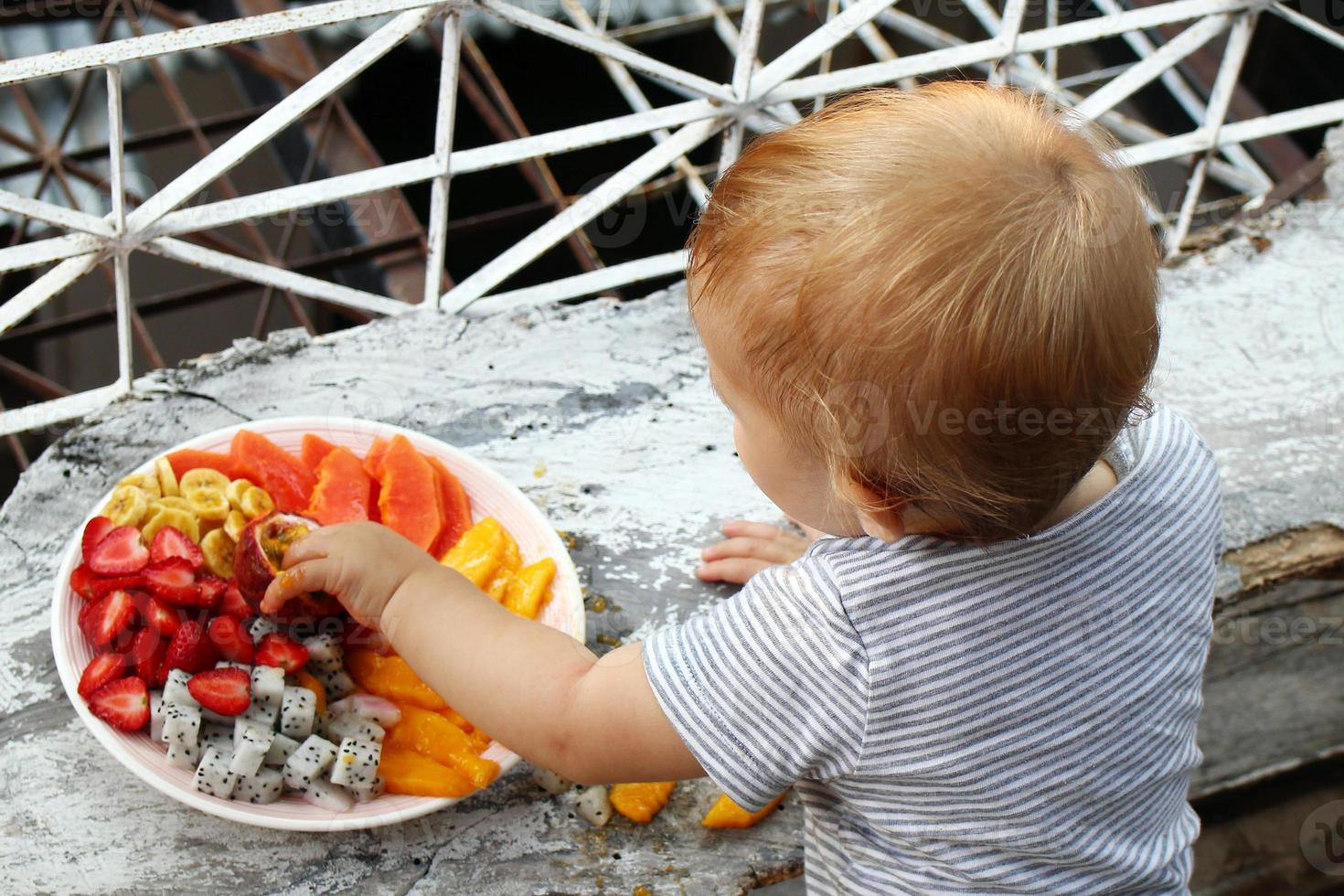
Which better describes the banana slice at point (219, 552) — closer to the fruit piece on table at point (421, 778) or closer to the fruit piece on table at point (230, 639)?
the fruit piece on table at point (230, 639)

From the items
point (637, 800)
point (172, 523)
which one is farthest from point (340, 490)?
point (637, 800)

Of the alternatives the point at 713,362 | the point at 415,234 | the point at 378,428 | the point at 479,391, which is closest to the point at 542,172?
the point at 415,234

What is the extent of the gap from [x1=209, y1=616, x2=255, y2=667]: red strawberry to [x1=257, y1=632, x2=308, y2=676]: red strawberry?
1 centimetres

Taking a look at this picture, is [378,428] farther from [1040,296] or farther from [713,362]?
[1040,296]

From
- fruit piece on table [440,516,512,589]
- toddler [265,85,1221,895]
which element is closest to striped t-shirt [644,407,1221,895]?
toddler [265,85,1221,895]

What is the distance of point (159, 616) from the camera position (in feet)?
3.92

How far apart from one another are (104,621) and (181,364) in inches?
21.7

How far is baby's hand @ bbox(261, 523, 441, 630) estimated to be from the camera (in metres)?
1.17

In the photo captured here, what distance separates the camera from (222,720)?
47.0 inches

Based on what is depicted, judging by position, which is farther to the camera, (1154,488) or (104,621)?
(104,621)

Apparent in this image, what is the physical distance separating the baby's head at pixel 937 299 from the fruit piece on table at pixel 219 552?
2.17 feet

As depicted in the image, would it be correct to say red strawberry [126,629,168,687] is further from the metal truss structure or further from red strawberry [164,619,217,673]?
the metal truss structure

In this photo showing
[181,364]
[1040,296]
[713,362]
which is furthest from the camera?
[181,364]

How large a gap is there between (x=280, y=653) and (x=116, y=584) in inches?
7.4
